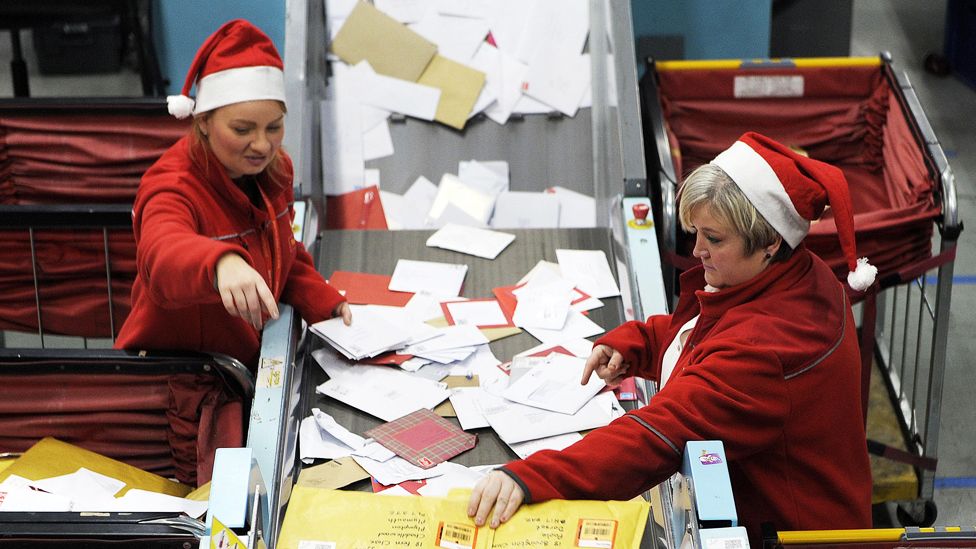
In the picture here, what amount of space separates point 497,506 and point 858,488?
0.67 metres

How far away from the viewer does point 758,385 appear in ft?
5.94

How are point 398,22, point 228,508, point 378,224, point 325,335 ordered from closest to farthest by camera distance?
point 228,508
point 325,335
point 378,224
point 398,22

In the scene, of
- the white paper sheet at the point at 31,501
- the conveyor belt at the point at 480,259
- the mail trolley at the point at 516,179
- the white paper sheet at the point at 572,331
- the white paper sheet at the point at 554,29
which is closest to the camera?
the white paper sheet at the point at 31,501

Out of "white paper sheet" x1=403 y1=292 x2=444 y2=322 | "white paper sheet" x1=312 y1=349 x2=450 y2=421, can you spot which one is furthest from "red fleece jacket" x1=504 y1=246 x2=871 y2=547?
"white paper sheet" x1=403 y1=292 x2=444 y2=322

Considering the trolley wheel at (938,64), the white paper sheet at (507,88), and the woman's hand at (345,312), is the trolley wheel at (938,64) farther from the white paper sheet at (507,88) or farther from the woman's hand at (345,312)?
the woman's hand at (345,312)

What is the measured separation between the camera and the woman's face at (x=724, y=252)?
1.90 metres

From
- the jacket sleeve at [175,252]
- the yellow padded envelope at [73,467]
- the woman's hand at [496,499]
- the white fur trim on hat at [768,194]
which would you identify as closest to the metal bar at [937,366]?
the white fur trim on hat at [768,194]

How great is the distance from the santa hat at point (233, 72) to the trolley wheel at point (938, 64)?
227 inches

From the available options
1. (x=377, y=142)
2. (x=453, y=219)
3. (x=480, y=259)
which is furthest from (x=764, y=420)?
(x=377, y=142)

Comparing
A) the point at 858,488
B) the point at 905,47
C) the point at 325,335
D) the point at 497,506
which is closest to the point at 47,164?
the point at 325,335

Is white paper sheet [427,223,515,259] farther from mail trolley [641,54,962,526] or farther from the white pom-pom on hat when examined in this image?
the white pom-pom on hat

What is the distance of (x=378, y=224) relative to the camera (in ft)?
12.7

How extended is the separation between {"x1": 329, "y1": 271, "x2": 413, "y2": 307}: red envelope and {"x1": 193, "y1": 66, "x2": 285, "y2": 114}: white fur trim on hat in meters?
0.82

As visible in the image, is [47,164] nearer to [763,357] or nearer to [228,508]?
[228,508]
